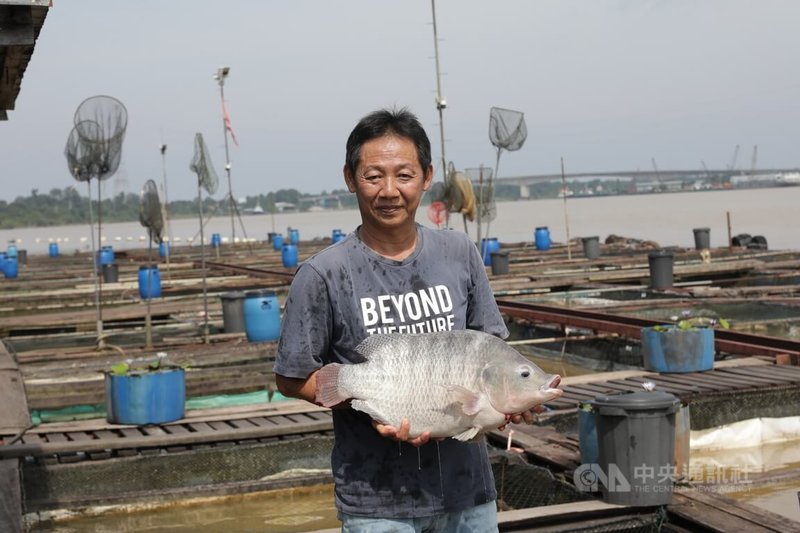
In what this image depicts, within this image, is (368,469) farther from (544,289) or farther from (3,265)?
(3,265)

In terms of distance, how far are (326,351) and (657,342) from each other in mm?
7474

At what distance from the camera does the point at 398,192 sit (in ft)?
8.93

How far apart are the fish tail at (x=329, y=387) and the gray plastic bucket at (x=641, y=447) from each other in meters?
3.57

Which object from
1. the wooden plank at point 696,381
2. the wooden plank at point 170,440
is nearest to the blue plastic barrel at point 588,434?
the wooden plank at point 170,440

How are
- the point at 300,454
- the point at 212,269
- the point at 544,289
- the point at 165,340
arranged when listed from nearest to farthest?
the point at 300,454
the point at 165,340
the point at 544,289
the point at 212,269

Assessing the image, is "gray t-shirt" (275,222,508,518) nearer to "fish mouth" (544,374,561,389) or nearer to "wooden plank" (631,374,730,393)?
"fish mouth" (544,374,561,389)

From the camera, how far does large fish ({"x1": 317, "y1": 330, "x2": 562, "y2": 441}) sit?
255 cm

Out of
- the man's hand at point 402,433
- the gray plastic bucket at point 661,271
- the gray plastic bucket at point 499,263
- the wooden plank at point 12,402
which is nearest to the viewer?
the man's hand at point 402,433

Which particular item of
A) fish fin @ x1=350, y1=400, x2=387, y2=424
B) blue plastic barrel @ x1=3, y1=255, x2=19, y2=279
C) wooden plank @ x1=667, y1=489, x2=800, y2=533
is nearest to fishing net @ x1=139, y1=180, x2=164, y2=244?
wooden plank @ x1=667, y1=489, x2=800, y2=533

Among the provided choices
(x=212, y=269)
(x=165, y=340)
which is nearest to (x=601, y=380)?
(x=165, y=340)

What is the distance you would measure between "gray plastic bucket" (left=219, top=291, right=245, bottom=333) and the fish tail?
1158 cm

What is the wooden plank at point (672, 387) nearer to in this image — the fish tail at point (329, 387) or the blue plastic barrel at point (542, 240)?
the fish tail at point (329, 387)

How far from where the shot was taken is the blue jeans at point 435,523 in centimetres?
267

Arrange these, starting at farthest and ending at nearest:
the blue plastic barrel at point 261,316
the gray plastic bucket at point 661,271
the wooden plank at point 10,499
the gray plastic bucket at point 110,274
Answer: the gray plastic bucket at point 110,274
the gray plastic bucket at point 661,271
the blue plastic barrel at point 261,316
the wooden plank at point 10,499
